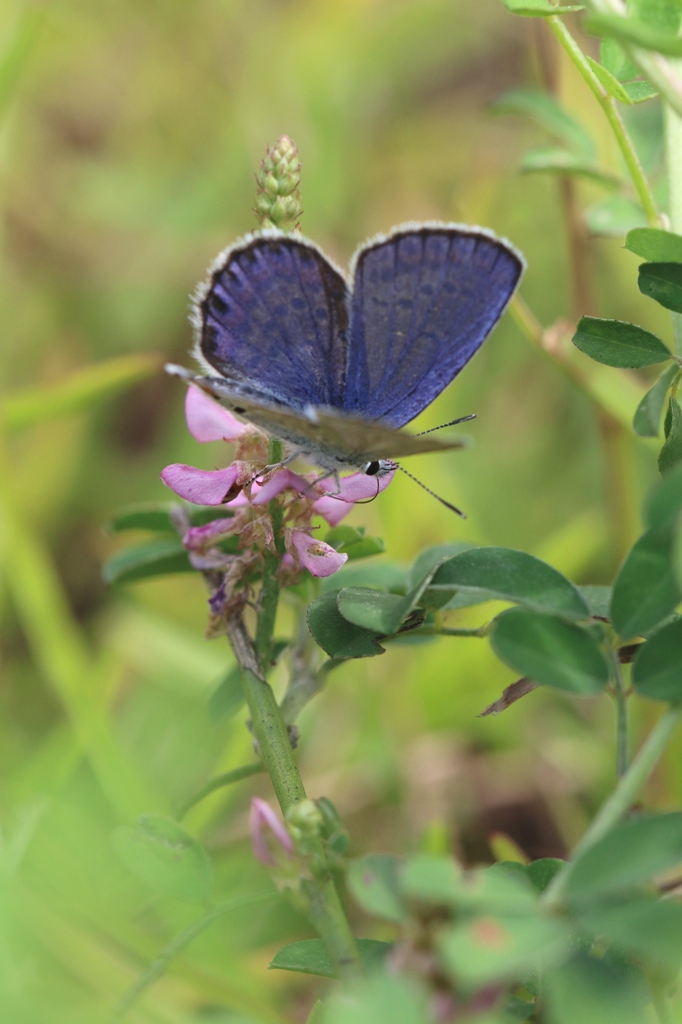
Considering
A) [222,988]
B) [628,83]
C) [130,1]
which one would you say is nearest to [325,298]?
[628,83]

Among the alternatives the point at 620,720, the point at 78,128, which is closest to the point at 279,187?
the point at 620,720

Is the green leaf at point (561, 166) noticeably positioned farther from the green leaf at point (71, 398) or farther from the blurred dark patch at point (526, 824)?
the blurred dark patch at point (526, 824)

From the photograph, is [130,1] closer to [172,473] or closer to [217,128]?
[217,128]

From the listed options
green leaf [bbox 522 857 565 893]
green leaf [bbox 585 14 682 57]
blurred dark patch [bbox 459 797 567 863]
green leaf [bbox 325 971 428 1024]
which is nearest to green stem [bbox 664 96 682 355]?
green leaf [bbox 585 14 682 57]

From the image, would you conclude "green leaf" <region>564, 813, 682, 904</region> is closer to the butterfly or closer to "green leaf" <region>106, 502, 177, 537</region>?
the butterfly

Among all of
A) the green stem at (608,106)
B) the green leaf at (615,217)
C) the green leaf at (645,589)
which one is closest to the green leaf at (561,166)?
the green leaf at (615,217)

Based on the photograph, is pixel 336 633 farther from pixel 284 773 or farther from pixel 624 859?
pixel 624 859

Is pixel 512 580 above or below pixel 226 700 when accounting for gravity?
above
